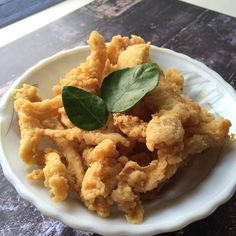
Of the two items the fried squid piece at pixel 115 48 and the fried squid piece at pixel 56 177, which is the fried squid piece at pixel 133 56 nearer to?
the fried squid piece at pixel 115 48

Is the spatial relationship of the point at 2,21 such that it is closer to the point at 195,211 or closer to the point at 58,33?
the point at 58,33

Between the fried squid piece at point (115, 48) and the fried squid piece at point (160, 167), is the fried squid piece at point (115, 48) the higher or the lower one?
the higher one

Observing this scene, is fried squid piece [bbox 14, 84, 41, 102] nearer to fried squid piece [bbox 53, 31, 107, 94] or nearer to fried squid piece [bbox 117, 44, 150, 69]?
fried squid piece [bbox 53, 31, 107, 94]

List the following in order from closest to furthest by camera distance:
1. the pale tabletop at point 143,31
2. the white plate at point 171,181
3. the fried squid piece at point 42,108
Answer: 1. the white plate at point 171,181
2. the fried squid piece at point 42,108
3. the pale tabletop at point 143,31

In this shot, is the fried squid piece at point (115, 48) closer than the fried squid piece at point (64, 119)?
No

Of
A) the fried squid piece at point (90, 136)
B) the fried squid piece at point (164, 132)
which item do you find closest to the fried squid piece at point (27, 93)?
the fried squid piece at point (90, 136)

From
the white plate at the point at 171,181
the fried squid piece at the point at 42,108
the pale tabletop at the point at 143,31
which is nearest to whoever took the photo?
the white plate at the point at 171,181

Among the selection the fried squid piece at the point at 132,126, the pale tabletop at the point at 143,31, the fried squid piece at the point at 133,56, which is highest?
the fried squid piece at the point at 133,56

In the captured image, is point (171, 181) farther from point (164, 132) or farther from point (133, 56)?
point (133, 56)
